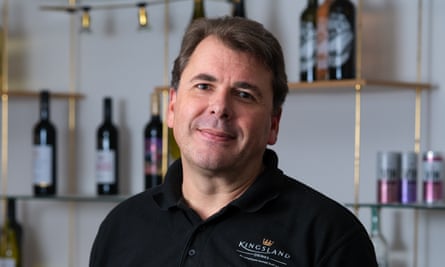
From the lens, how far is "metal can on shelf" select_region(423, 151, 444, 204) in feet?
7.07

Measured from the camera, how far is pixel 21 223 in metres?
2.88

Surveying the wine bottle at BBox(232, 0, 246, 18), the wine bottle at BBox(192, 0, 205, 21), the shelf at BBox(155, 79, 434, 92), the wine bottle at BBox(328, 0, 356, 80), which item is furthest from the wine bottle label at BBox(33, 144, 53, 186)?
the wine bottle at BBox(328, 0, 356, 80)

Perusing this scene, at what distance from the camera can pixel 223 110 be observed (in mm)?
1258

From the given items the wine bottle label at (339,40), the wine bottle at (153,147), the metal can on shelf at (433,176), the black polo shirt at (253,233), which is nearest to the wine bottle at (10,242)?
the wine bottle at (153,147)

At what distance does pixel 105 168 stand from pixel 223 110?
143 cm

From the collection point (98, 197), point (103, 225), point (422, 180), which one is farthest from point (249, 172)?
point (98, 197)

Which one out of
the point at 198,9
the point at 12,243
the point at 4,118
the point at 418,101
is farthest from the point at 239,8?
the point at 12,243

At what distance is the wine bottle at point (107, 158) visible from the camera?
Answer: 8.68 ft

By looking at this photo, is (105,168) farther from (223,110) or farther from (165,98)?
(223,110)

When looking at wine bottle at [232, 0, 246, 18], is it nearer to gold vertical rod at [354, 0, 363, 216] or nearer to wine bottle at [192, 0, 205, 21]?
wine bottle at [192, 0, 205, 21]

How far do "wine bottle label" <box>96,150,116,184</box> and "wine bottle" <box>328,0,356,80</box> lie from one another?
0.75 meters

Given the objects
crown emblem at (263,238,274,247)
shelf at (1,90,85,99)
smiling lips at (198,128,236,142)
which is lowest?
crown emblem at (263,238,274,247)

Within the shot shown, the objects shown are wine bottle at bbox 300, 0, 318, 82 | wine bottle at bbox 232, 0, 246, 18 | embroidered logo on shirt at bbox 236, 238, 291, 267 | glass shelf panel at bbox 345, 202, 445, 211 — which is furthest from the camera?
wine bottle at bbox 232, 0, 246, 18

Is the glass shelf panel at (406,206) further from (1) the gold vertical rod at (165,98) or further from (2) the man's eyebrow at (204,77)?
(2) the man's eyebrow at (204,77)
